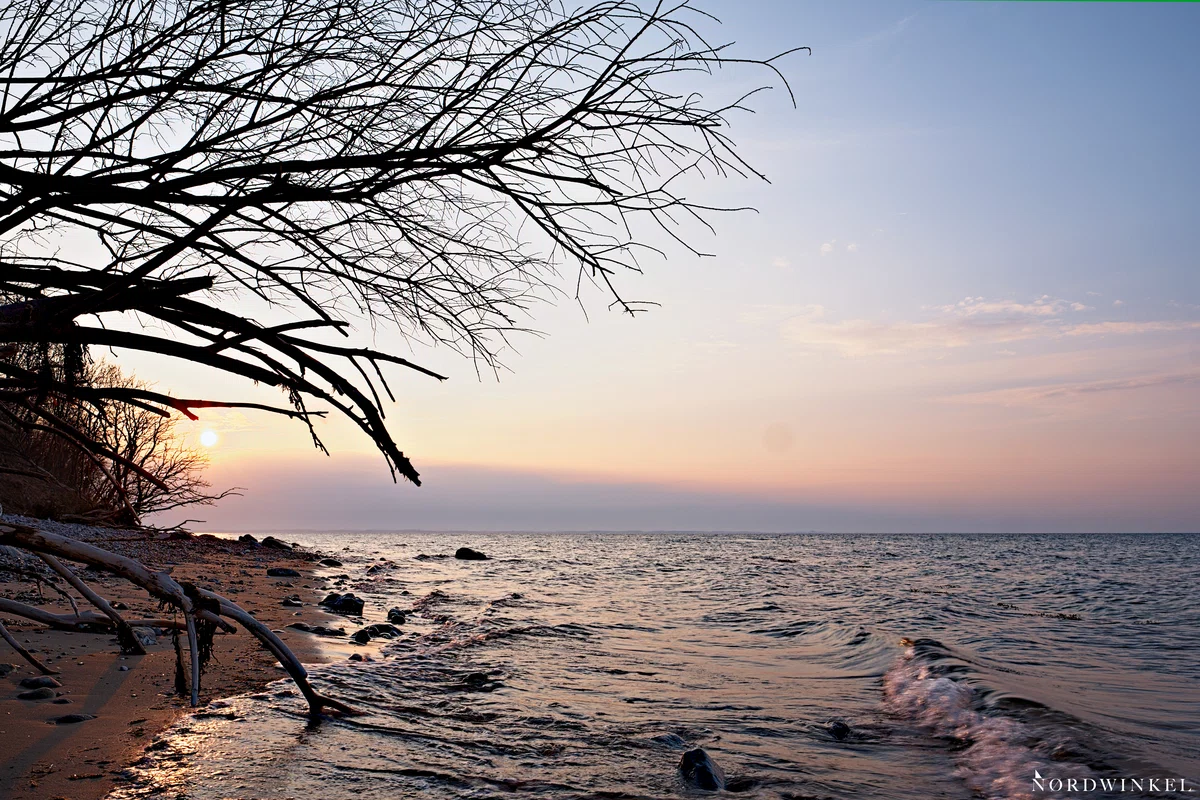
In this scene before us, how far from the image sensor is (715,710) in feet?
24.7

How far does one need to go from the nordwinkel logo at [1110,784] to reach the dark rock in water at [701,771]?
2.35 metres

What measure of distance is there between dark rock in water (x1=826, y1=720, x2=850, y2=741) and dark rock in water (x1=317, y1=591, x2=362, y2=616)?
30.8 ft

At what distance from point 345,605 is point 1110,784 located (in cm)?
1190

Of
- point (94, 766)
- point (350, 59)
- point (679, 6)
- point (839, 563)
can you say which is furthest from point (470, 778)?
point (839, 563)

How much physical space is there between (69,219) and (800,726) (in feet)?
21.9

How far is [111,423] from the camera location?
2947 millimetres

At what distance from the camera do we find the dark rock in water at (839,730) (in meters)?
6.83

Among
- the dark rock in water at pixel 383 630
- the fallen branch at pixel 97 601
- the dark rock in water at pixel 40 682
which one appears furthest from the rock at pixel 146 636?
the dark rock in water at pixel 383 630

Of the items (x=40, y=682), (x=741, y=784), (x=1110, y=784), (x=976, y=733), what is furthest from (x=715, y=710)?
(x=40, y=682)

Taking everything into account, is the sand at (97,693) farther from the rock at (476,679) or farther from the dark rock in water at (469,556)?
the dark rock in water at (469,556)

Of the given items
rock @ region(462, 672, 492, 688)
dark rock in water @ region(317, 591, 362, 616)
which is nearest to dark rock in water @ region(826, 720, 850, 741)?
rock @ region(462, 672, 492, 688)

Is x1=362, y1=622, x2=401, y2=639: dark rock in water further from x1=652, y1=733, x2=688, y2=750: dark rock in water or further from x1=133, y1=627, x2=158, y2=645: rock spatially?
x1=652, y1=733, x2=688, y2=750: dark rock in water

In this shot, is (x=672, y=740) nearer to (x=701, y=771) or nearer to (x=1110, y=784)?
(x=701, y=771)

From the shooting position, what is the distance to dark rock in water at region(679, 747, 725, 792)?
520 centimetres
